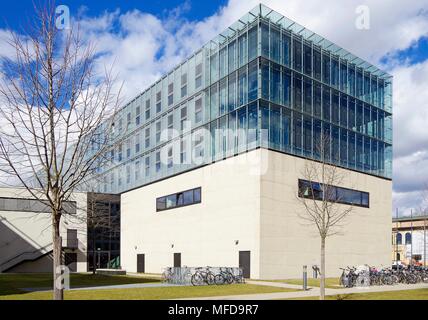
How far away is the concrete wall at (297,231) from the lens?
34656 millimetres

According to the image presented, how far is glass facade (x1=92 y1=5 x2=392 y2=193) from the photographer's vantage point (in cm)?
3638

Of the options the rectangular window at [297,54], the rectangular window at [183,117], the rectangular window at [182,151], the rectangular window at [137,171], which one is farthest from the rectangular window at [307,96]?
the rectangular window at [137,171]

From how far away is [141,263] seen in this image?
50750mm

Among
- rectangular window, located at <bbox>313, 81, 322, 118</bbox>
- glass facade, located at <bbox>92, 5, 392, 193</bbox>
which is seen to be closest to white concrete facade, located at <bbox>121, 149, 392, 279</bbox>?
glass facade, located at <bbox>92, 5, 392, 193</bbox>

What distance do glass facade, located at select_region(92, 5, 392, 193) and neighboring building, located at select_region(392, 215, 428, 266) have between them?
51.5 metres

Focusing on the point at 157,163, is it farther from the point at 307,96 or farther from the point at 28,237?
the point at 28,237

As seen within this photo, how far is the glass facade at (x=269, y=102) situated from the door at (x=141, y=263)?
849 cm

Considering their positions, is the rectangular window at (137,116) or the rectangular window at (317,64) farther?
the rectangular window at (137,116)

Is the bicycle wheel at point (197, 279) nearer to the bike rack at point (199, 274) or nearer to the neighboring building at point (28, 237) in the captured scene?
the bike rack at point (199, 274)

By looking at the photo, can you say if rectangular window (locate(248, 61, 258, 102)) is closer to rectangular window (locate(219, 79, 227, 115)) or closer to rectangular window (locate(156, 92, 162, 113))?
rectangular window (locate(219, 79, 227, 115))

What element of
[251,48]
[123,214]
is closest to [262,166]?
[251,48]

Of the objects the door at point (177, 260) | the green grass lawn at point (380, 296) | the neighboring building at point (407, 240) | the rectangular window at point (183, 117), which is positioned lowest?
the neighboring building at point (407, 240)

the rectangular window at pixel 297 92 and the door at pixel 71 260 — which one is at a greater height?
the rectangular window at pixel 297 92

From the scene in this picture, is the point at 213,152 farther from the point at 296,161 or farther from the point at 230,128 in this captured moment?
the point at 296,161
